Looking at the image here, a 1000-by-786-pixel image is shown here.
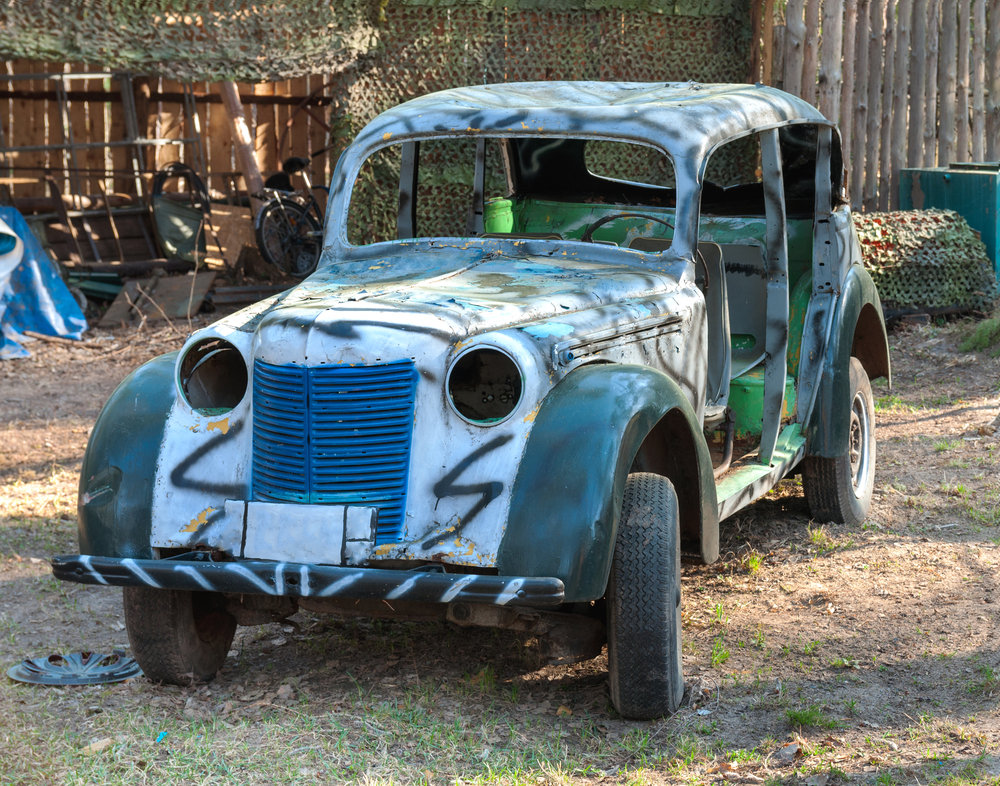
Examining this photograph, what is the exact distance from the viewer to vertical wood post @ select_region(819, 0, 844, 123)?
30.9ft

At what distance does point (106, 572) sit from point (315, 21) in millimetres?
6282

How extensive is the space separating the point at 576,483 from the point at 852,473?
2.81 meters

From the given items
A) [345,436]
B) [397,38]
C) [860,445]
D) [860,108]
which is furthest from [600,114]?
[860,108]

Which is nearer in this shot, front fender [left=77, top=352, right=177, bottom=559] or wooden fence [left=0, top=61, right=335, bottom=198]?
Result: front fender [left=77, top=352, right=177, bottom=559]

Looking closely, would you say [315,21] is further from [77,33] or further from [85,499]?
[85,499]

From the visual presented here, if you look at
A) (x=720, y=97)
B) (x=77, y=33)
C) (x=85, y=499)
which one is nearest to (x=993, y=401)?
(x=720, y=97)

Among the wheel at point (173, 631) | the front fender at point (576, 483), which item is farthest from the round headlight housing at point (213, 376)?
the front fender at point (576, 483)

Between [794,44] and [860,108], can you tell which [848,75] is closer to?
[860,108]

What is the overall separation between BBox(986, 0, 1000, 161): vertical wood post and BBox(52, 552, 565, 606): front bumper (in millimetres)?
8785

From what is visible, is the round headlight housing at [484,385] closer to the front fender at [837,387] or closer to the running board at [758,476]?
the running board at [758,476]

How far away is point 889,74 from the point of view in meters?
9.60

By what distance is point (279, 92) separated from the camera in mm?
13602

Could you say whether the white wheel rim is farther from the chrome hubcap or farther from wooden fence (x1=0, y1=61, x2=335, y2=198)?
wooden fence (x1=0, y1=61, x2=335, y2=198)

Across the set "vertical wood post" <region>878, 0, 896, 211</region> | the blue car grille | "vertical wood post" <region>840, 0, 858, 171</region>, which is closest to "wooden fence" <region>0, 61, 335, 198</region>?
"vertical wood post" <region>840, 0, 858, 171</region>
